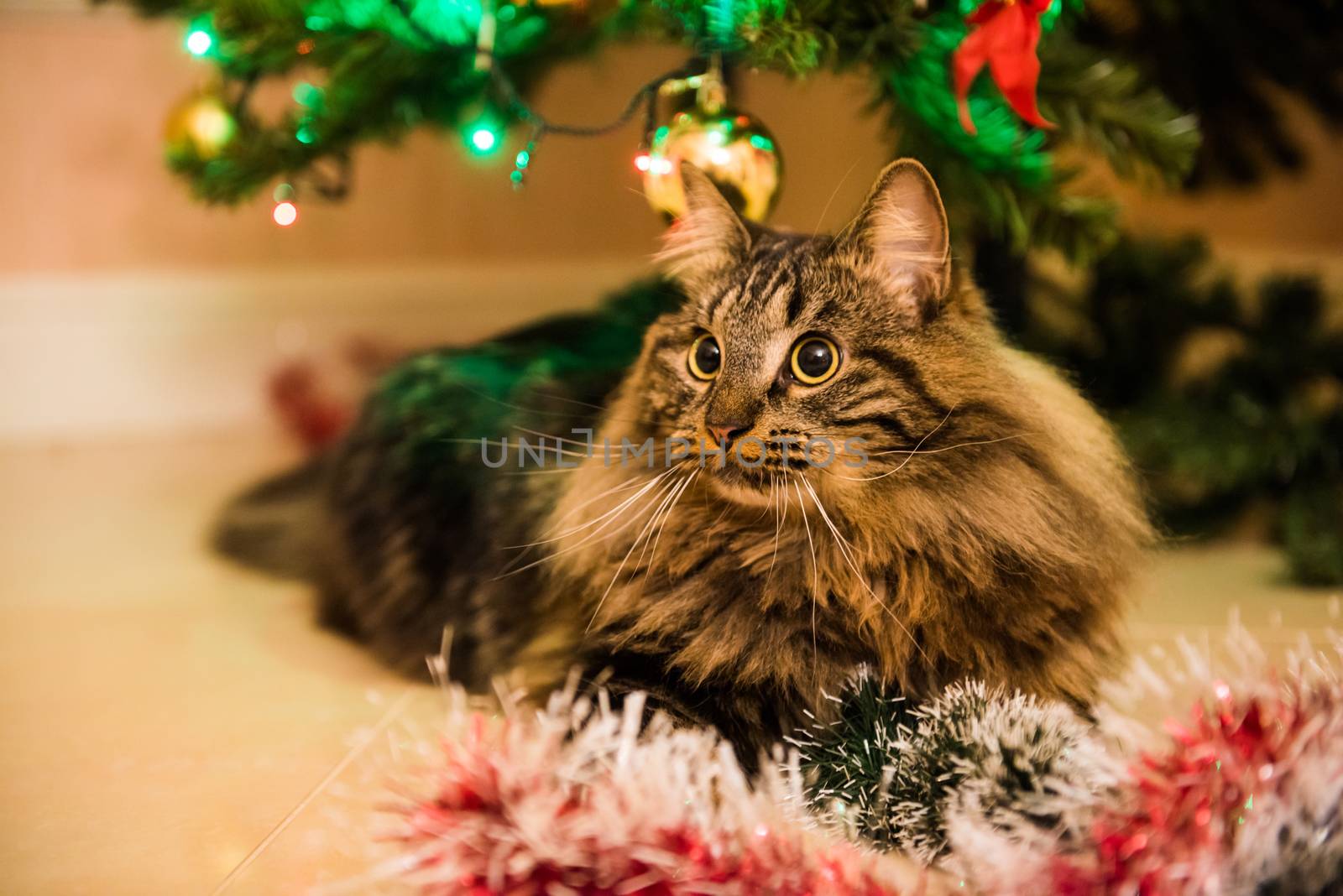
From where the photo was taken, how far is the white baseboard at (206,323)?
2.38 meters

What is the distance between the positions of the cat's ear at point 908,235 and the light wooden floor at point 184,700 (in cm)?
42

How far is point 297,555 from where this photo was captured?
1570 mm

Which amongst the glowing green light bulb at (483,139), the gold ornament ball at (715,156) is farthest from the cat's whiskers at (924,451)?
the glowing green light bulb at (483,139)

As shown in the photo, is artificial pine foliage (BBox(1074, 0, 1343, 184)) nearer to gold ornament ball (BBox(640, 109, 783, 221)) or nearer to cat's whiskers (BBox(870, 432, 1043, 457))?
gold ornament ball (BBox(640, 109, 783, 221))

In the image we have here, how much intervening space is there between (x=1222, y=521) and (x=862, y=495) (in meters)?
1.09

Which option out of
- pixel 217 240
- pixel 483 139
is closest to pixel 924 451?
pixel 483 139

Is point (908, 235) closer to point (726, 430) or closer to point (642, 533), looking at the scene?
point (726, 430)

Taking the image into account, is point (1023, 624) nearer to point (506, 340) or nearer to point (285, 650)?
point (506, 340)

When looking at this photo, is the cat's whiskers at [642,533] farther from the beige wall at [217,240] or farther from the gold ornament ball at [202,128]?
the beige wall at [217,240]

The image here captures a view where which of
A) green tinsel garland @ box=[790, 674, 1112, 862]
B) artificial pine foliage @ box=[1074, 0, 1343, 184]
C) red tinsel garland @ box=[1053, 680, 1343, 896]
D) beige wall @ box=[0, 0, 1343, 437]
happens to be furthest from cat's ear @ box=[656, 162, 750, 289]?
beige wall @ box=[0, 0, 1343, 437]

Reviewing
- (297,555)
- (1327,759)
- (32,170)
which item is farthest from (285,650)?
(32,170)

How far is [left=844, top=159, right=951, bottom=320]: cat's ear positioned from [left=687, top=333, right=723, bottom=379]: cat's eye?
15 centimetres

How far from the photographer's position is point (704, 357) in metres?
0.93

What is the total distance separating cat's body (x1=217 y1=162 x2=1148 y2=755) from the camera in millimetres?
852
